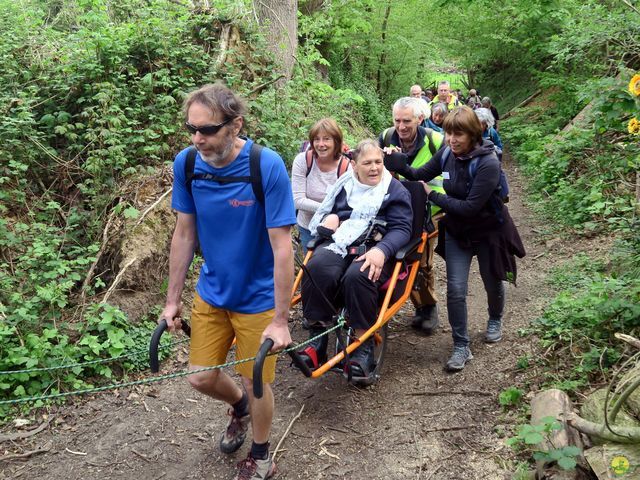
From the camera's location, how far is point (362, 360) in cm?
409

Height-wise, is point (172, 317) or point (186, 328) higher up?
point (172, 317)

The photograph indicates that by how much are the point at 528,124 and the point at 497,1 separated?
14.4ft

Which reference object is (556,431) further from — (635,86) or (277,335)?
(635,86)

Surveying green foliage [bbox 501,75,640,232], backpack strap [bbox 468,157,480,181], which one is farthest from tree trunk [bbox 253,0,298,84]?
backpack strap [bbox 468,157,480,181]

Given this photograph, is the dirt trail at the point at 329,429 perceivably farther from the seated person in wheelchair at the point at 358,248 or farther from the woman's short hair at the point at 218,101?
the woman's short hair at the point at 218,101

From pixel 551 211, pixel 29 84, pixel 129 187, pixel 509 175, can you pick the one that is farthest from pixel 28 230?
pixel 509 175

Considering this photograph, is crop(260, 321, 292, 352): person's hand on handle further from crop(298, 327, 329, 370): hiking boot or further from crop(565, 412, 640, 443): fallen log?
crop(565, 412, 640, 443): fallen log

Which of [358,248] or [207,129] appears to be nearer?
[207,129]

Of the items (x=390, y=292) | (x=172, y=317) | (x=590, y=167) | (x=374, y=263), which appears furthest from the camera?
(x=590, y=167)

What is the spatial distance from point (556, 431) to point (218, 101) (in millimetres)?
2686

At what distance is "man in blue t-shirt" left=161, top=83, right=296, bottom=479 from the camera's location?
9.12 feet

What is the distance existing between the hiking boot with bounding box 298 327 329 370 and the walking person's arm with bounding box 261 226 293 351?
1.05 meters

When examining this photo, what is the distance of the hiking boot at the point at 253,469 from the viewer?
3326mm

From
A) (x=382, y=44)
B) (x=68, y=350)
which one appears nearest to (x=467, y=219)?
(x=68, y=350)
